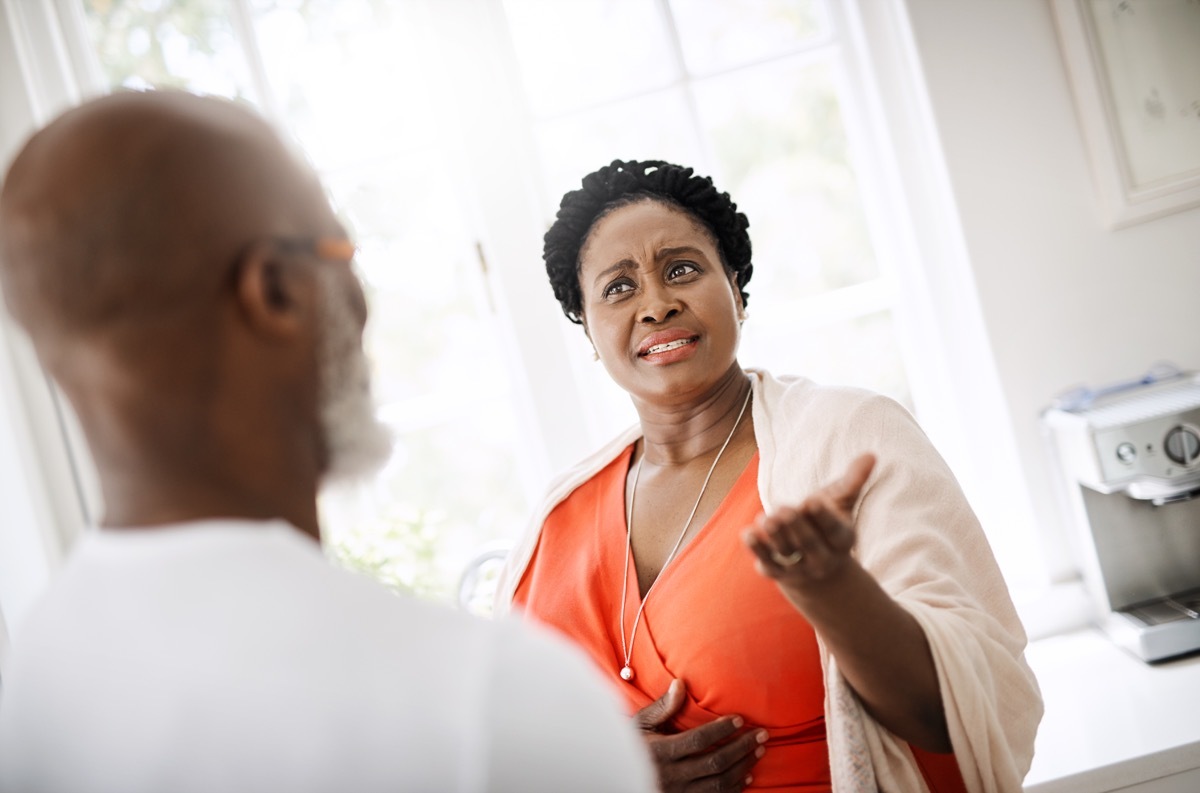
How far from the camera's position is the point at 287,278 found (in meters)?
0.58

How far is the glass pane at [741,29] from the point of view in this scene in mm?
2186

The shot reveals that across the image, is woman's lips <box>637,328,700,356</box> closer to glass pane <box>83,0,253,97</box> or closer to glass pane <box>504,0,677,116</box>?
glass pane <box>504,0,677,116</box>

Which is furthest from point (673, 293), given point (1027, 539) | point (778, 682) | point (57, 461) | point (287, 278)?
point (57, 461)

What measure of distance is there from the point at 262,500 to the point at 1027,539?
1.91m

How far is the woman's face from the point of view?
145 cm

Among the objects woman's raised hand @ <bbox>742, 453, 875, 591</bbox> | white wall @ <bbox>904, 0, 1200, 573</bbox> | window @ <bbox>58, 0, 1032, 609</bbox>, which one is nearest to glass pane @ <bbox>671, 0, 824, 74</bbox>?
window @ <bbox>58, 0, 1032, 609</bbox>

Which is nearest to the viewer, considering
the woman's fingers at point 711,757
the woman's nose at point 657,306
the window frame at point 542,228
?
the woman's fingers at point 711,757

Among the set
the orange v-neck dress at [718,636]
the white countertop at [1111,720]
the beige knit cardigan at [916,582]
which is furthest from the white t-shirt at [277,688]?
the white countertop at [1111,720]

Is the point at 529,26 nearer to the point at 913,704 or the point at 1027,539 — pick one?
the point at 1027,539

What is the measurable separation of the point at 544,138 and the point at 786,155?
1.84ft

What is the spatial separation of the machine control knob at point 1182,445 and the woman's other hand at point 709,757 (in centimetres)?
97

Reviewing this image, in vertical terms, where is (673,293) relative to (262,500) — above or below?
above

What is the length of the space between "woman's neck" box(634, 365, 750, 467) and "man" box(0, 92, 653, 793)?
0.95m

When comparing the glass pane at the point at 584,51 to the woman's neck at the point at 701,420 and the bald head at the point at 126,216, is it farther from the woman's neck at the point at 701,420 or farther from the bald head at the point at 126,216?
the bald head at the point at 126,216
